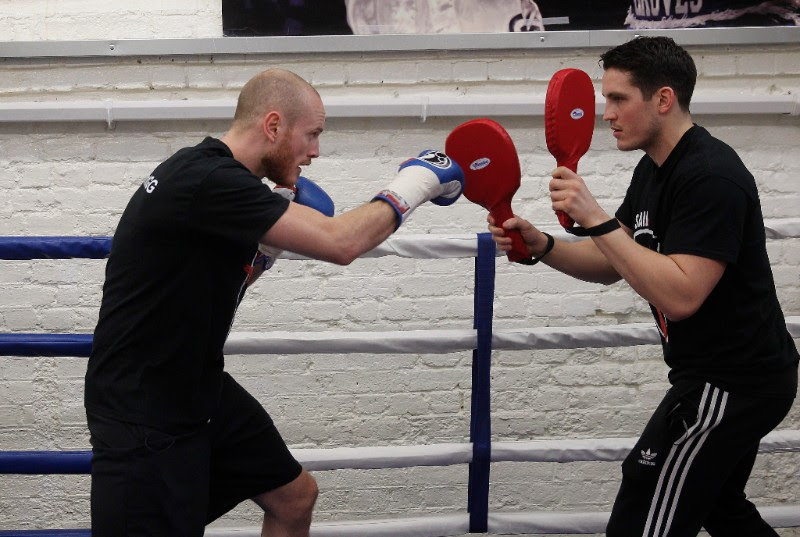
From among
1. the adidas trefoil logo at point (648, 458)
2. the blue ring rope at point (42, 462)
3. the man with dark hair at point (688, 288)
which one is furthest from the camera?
the blue ring rope at point (42, 462)

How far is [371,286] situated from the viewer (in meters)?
3.21

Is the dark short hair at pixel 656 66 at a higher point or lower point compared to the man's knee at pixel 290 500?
higher

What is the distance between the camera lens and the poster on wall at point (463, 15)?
9.90 ft

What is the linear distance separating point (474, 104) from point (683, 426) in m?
1.41

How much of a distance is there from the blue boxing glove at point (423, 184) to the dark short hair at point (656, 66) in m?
0.40

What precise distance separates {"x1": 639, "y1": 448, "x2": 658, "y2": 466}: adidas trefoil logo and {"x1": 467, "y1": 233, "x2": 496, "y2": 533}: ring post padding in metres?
0.58

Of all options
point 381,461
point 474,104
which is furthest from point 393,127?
point 381,461

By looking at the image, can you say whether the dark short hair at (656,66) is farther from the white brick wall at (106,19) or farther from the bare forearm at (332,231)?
the white brick wall at (106,19)

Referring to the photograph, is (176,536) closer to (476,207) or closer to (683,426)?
(683,426)

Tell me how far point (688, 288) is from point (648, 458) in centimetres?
37

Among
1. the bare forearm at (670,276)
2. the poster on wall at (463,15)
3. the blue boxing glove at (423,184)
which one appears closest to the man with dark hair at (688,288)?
the bare forearm at (670,276)

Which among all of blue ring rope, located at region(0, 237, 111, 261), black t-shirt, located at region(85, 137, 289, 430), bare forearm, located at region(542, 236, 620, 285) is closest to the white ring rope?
bare forearm, located at region(542, 236, 620, 285)

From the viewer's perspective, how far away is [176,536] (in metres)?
1.90

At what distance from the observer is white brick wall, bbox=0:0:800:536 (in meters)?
3.10
